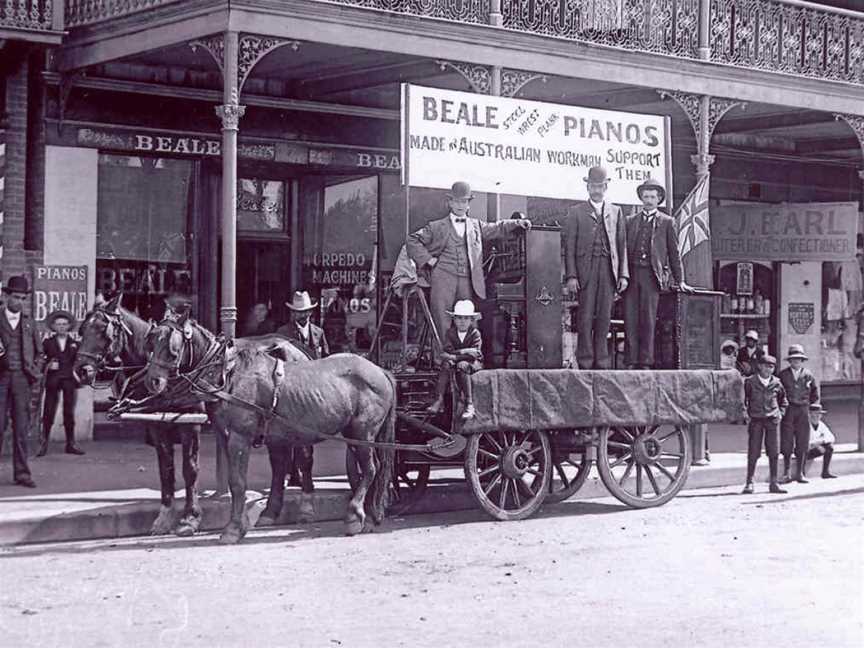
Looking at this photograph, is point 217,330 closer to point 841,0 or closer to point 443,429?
point 443,429

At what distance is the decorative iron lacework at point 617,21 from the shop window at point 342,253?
3531 millimetres

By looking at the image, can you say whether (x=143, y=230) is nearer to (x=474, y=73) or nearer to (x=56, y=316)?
(x=56, y=316)

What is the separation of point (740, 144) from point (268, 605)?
661 inches

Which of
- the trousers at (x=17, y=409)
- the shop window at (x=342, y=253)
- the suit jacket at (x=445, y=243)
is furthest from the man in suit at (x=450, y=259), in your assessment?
the shop window at (x=342, y=253)

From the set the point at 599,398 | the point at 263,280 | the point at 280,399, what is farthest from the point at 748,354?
the point at 280,399

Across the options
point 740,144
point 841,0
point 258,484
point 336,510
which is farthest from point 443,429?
point 841,0

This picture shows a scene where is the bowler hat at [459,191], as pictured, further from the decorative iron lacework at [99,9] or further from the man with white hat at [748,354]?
the man with white hat at [748,354]

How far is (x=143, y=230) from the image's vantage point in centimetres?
1722

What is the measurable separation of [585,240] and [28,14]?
6.51 meters

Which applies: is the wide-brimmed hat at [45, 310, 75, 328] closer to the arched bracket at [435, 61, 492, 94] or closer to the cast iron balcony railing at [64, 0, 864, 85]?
the cast iron balcony railing at [64, 0, 864, 85]

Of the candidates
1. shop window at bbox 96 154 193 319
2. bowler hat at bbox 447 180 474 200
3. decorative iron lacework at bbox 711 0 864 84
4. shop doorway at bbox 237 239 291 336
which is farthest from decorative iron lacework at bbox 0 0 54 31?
decorative iron lacework at bbox 711 0 864 84

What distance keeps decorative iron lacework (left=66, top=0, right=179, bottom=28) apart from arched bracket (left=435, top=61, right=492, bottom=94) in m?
3.08

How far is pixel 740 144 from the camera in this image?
23.4 metres

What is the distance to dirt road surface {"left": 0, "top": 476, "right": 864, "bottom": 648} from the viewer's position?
7566 millimetres
